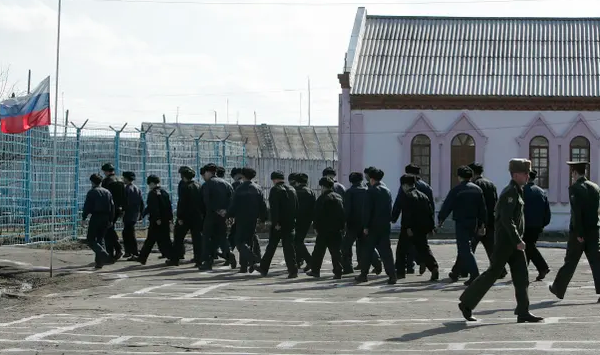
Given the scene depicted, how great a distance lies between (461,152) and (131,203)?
19196 mm

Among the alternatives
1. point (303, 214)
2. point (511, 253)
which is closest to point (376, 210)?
point (303, 214)

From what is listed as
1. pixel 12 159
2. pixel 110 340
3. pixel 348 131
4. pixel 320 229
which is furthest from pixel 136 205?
pixel 348 131

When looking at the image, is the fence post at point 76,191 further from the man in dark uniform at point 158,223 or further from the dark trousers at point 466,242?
the dark trousers at point 466,242

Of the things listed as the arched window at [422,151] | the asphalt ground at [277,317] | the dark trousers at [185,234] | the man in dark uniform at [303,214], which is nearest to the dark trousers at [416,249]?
the asphalt ground at [277,317]

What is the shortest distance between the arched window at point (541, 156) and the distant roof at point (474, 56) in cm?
147

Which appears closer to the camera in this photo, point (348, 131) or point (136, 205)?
point (136, 205)

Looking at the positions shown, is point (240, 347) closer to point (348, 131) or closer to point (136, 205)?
point (136, 205)

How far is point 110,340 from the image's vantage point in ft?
41.2

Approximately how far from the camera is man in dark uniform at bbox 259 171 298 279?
21.0 meters

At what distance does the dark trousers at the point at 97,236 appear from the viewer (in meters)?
22.2

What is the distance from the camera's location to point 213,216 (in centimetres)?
2261

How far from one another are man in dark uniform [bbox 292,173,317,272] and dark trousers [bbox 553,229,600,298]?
6219mm

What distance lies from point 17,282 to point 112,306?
4.59 meters

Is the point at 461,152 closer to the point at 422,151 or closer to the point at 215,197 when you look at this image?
the point at 422,151
